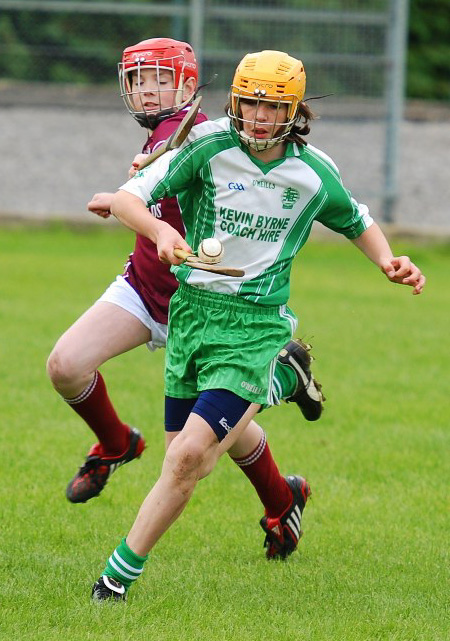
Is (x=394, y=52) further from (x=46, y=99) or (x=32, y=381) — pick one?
(x=32, y=381)

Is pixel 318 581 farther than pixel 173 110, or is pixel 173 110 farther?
pixel 173 110

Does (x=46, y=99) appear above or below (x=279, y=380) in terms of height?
below

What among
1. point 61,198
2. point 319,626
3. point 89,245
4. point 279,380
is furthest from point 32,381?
point 61,198

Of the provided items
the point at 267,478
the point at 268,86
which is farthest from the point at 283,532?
the point at 268,86

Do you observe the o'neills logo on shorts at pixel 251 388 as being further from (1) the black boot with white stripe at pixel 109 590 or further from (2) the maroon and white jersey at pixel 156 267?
(2) the maroon and white jersey at pixel 156 267

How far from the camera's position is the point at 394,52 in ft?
58.0

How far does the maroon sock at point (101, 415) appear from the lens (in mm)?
5438

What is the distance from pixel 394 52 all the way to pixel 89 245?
527 centimetres

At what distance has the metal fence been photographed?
57.9ft

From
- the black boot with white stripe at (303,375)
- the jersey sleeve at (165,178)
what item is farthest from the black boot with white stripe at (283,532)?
the jersey sleeve at (165,178)

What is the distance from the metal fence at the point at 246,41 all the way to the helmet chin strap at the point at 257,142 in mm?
13550

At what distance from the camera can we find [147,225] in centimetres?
418

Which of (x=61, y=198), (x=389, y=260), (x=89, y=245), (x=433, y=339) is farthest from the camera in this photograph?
(x=61, y=198)

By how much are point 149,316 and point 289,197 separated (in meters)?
1.09
